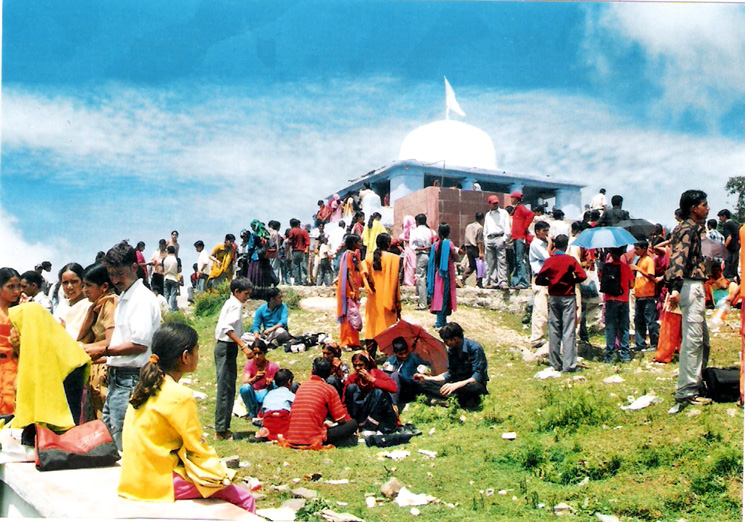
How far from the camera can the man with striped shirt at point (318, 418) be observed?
5906 millimetres

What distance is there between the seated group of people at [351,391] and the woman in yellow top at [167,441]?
245 centimetres

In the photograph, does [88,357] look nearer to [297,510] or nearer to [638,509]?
[297,510]

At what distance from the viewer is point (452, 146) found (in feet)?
73.9

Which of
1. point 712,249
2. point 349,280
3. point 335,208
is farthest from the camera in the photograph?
point 335,208

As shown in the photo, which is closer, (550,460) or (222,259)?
(550,460)

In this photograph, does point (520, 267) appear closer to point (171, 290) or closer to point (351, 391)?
point (351, 391)

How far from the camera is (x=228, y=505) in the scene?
341cm

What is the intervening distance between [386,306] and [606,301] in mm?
2621

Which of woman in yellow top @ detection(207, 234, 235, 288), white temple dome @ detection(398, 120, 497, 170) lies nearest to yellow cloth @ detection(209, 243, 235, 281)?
woman in yellow top @ detection(207, 234, 235, 288)

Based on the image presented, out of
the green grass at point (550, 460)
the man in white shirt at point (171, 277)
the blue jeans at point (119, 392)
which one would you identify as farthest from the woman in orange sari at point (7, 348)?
the man in white shirt at point (171, 277)

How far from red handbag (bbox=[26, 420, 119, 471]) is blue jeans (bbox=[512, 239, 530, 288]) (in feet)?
26.1

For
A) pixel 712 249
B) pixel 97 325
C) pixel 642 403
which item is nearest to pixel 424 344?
pixel 642 403

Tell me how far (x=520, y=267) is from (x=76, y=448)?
8334 millimetres

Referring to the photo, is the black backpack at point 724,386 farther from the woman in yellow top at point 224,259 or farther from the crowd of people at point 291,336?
the woman in yellow top at point 224,259
